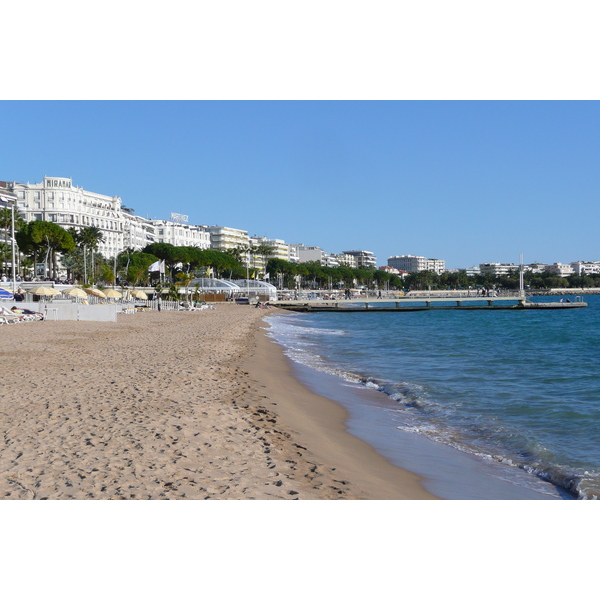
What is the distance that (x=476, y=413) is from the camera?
12008mm

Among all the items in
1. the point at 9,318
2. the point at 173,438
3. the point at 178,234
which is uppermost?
the point at 178,234

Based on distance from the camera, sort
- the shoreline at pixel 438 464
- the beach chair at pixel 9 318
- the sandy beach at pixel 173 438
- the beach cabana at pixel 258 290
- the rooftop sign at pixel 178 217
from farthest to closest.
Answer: the rooftop sign at pixel 178 217, the beach cabana at pixel 258 290, the beach chair at pixel 9 318, the shoreline at pixel 438 464, the sandy beach at pixel 173 438

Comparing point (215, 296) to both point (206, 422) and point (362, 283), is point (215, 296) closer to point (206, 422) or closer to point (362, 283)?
point (206, 422)

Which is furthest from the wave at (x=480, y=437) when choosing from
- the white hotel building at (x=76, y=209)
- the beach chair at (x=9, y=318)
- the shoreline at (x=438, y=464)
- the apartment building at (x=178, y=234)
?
the apartment building at (x=178, y=234)

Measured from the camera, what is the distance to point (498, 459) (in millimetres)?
8688

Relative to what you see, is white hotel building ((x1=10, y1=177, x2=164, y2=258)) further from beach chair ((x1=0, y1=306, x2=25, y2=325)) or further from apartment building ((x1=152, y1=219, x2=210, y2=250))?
beach chair ((x1=0, y1=306, x2=25, y2=325))

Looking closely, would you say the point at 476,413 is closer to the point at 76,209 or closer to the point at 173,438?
the point at 173,438

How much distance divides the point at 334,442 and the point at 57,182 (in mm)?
112282

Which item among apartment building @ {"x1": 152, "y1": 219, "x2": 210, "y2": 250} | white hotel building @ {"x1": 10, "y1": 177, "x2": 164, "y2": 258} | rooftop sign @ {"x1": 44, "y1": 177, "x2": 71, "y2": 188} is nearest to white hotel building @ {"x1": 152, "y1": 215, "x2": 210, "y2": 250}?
→ apartment building @ {"x1": 152, "y1": 219, "x2": 210, "y2": 250}

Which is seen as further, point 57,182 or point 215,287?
point 57,182

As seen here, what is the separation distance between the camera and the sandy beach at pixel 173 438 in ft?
19.0

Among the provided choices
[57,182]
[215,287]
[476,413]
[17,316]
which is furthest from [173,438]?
[57,182]

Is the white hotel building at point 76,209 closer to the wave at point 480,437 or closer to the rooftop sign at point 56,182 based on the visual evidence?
the rooftop sign at point 56,182

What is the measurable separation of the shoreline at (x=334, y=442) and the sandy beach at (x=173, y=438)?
3cm
